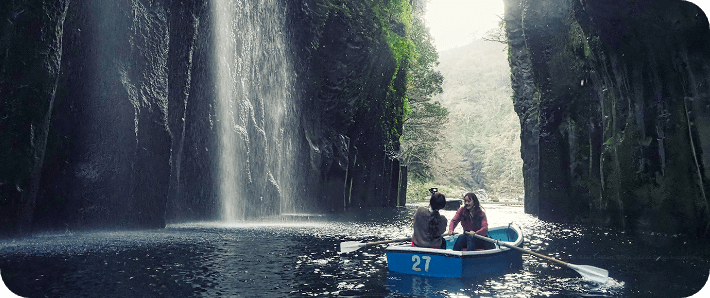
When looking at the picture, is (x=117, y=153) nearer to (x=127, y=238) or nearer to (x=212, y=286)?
(x=127, y=238)

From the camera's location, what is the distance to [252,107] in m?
26.0

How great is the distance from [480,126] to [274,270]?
11820 centimetres

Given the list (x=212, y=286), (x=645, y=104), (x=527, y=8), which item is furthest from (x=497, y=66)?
(x=212, y=286)

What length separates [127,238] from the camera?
14.3 m

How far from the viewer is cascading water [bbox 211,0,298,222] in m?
23.7

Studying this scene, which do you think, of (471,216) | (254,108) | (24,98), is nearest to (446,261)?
(471,216)

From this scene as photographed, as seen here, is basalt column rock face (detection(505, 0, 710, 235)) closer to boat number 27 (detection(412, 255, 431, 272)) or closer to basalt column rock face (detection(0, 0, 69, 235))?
boat number 27 (detection(412, 255, 431, 272))

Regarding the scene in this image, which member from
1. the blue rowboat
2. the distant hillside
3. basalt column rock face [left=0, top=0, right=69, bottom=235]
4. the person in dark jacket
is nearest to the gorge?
basalt column rock face [left=0, top=0, right=69, bottom=235]

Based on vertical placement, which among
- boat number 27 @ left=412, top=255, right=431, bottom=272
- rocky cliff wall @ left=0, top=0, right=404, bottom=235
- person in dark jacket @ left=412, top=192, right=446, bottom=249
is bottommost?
boat number 27 @ left=412, top=255, right=431, bottom=272

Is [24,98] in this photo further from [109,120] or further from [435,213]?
[435,213]

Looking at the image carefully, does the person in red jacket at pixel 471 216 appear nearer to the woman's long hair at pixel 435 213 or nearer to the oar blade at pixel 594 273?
the woman's long hair at pixel 435 213

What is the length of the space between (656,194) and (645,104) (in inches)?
110

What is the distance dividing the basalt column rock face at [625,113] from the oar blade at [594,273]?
6882mm

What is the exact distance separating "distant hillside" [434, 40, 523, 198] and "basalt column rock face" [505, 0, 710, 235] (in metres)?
46.8
